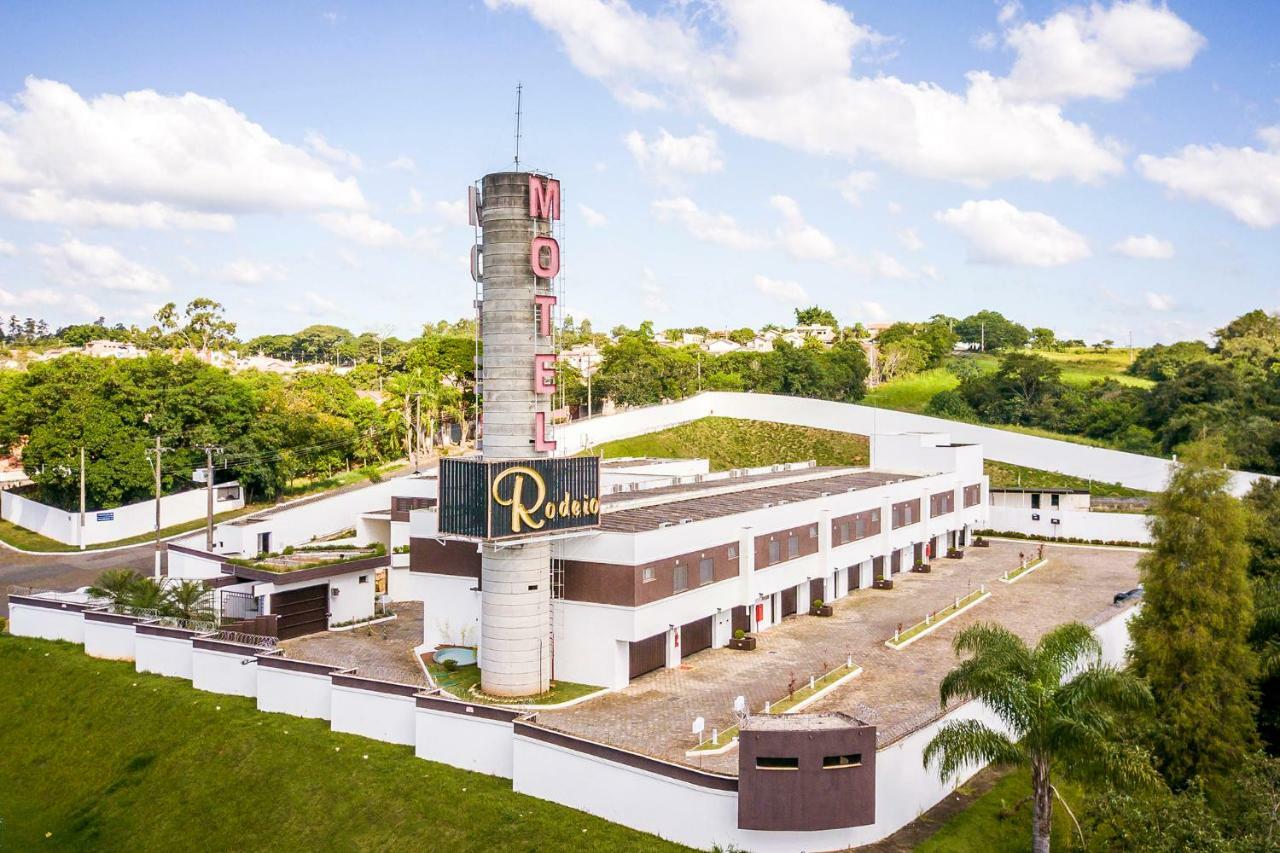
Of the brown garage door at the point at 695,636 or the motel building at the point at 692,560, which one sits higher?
the motel building at the point at 692,560

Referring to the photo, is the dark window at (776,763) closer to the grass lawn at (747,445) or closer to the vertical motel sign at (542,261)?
the vertical motel sign at (542,261)

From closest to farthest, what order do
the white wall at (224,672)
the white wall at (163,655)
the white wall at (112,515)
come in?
the white wall at (224,672), the white wall at (163,655), the white wall at (112,515)

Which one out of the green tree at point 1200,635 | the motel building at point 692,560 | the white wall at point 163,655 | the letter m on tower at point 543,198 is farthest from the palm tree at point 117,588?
the green tree at point 1200,635

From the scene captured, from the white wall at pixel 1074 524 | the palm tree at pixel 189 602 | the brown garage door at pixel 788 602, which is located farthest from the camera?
the white wall at pixel 1074 524

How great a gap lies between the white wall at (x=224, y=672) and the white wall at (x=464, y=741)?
32.6ft

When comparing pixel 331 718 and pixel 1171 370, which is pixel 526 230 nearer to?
pixel 331 718

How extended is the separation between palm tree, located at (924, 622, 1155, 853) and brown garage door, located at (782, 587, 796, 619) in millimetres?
22966

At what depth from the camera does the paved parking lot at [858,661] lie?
108ft

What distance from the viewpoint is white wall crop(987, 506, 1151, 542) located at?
70.9 metres

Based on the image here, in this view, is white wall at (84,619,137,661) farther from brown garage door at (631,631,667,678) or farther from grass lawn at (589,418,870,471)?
grass lawn at (589,418,870,471)

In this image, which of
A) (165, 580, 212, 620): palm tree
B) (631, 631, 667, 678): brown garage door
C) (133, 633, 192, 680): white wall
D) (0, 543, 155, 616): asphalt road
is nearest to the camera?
(631, 631, 667, 678): brown garage door

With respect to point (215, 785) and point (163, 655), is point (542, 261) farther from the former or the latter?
point (163, 655)

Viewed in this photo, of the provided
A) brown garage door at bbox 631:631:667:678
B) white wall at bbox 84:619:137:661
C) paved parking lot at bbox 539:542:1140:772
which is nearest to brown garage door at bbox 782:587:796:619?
paved parking lot at bbox 539:542:1140:772

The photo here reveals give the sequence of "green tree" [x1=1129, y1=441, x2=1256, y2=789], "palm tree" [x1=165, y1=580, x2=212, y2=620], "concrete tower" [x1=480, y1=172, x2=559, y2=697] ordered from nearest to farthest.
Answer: "green tree" [x1=1129, y1=441, x2=1256, y2=789]
"concrete tower" [x1=480, y1=172, x2=559, y2=697]
"palm tree" [x1=165, y1=580, x2=212, y2=620]
